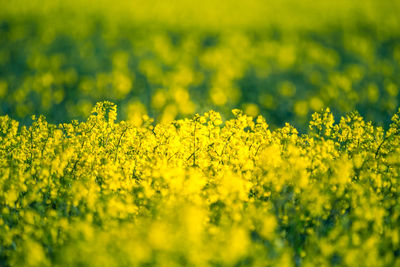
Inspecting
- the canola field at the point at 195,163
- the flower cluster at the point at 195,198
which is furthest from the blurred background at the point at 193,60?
the flower cluster at the point at 195,198

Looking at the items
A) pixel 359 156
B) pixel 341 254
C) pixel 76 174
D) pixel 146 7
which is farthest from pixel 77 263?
pixel 146 7

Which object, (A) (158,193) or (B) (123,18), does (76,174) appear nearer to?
(A) (158,193)

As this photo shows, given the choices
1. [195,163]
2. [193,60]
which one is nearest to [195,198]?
[195,163]

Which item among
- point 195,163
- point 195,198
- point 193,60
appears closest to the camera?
point 195,198

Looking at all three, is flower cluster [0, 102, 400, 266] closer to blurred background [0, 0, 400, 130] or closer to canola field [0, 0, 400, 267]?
canola field [0, 0, 400, 267]

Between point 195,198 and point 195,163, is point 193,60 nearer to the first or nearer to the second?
point 195,163

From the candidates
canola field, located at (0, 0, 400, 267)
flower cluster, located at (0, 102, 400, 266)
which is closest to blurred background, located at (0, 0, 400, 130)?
canola field, located at (0, 0, 400, 267)

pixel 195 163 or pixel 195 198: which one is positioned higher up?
pixel 195 163
